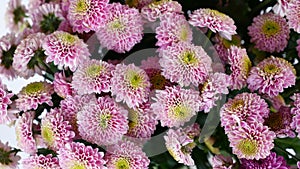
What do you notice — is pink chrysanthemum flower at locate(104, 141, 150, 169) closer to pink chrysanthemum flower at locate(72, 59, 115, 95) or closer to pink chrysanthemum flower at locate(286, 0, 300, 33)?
pink chrysanthemum flower at locate(72, 59, 115, 95)

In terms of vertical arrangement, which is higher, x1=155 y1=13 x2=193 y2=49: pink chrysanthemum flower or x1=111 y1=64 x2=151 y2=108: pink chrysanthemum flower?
x1=155 y1=13 x2=193 y2=49: pink chrysanthemum flower

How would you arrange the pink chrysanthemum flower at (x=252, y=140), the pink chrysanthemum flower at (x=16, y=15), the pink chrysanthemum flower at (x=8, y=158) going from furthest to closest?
the pink chrysanthemum flower at (x=16, y=15)
the pink chrysanthemum flower at (x=8, y=158)
the pink chrysanthemum flower at (x=252, y=140)

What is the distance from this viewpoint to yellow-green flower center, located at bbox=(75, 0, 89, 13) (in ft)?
2.91

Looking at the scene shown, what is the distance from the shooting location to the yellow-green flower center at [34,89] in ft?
2.93

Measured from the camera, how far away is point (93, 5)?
2.88 ft

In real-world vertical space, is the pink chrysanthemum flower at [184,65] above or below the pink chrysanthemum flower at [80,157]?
above

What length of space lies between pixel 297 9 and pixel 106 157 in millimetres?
322

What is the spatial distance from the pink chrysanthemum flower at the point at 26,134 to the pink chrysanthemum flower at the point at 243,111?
26cm

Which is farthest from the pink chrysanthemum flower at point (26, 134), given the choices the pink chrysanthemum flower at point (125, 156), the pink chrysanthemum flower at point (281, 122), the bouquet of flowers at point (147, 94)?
the pink chrysanthemum flower at point (281, 122)

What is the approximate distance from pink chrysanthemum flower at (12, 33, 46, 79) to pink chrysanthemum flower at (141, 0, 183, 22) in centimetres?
15

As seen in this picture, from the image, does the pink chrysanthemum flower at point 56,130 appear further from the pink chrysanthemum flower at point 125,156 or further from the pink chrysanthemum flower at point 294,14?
the pink chrysanthemum flower at point 294,14

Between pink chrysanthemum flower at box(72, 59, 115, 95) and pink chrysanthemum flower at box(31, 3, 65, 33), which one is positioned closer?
pink chrysanthemum flower at box(72, 59, 115, 95)

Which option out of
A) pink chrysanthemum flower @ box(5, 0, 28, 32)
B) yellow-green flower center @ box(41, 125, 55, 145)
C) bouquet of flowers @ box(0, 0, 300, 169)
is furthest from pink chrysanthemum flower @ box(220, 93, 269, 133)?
pink chrysanthemum flower @ box(5, 0, 28, 32)

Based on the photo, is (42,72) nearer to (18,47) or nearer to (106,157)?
(18,47)
